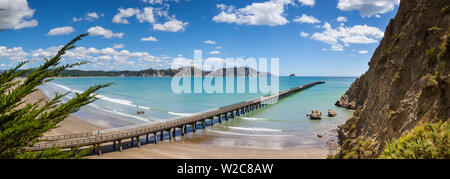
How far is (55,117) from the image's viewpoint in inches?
222

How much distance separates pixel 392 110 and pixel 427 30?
A: 21.7ft

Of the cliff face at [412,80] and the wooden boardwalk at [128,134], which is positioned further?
the wooden boardwalk at [128,134]

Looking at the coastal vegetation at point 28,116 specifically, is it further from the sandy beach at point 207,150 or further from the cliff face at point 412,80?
the sandy beach at point 207,150

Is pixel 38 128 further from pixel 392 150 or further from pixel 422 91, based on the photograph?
pixel 422 91

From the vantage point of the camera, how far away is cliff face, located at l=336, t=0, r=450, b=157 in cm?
1379

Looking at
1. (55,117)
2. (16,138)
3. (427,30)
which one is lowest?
(16,138)

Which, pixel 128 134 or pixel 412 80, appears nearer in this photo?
pixel 412 80

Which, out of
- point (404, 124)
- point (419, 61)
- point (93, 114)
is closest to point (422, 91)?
point (404, 124)

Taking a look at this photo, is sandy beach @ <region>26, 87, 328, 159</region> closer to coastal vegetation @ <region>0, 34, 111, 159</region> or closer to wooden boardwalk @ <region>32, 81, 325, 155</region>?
wooden boardwalk @ <region>32, 81, 325, 155</region>

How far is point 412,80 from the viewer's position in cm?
1758

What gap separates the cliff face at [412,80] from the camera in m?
13.8

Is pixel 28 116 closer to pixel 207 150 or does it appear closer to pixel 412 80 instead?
pixel 412 80

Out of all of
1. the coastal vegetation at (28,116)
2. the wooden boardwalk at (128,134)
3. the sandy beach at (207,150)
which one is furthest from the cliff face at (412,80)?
the wooden boardwalk at (128,134)

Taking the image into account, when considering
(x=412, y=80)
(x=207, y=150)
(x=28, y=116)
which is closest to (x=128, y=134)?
(x=207, y=150)
